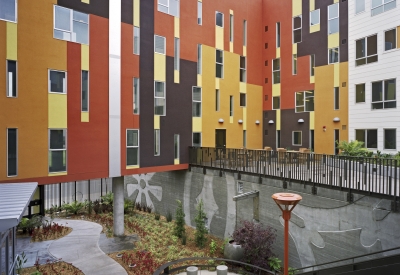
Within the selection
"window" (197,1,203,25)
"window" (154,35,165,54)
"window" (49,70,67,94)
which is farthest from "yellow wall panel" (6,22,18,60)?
"window" (197,1,203,25)

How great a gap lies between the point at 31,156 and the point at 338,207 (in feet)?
40.2

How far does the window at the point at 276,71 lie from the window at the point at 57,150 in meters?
16.7

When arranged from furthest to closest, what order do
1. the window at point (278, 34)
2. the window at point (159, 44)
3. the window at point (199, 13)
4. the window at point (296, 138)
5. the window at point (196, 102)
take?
the window at point (278, 34), the window at point (296, 138), the window at point (199, 13), the window at point (196, 102), the window at point (159, 44)

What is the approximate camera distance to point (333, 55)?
1984 centimetres

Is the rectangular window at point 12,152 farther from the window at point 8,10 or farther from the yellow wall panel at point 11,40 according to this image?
the window at point 8,10

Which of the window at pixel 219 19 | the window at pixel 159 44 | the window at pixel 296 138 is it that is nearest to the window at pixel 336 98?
the window at pixel 296 138

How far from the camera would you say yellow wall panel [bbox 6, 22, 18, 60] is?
11180 millimetres

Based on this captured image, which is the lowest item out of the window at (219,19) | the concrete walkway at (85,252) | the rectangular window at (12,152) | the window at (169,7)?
the concrete walkway at (85,252)

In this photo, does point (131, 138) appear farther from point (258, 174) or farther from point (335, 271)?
point (335, 271)

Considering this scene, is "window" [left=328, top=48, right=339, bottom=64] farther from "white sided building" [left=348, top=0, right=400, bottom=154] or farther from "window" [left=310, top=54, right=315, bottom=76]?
"window" [left=310, top=54, right=315, bottom=76]

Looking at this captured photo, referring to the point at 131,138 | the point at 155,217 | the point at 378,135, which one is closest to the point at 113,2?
the point at 131,138

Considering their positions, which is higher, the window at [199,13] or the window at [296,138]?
the window at [199,13]

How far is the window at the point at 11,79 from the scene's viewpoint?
11.2 meters

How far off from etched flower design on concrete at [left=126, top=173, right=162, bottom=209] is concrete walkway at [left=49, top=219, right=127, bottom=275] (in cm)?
497
